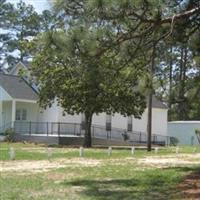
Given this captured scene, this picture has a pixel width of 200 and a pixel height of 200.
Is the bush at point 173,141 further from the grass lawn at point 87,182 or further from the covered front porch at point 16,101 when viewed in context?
the grass lawn at point 87,182

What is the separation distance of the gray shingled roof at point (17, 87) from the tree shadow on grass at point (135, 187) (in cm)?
3001

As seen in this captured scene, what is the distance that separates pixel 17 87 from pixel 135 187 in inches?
1368

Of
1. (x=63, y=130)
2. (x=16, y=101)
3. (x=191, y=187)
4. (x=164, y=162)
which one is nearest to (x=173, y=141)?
(x=63, y=130)

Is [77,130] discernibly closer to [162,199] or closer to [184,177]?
[184,177]

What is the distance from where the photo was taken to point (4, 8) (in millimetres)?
75500

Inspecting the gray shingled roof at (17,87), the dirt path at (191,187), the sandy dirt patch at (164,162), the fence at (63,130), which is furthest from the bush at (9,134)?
the dirt path at (191,187)

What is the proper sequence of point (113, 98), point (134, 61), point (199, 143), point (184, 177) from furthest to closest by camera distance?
point (199, 143) < point (113, 98) < point (184, 177) < point (134, 61)

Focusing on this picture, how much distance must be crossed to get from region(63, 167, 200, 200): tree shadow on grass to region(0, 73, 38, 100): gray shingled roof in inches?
1181

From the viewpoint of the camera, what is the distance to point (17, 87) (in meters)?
49.0

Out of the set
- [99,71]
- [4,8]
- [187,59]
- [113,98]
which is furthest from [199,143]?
[99,71]

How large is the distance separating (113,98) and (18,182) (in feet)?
77.8

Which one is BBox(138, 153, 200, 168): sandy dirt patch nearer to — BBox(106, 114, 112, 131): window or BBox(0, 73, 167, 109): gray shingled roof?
BBox(0, 73, 167, 109): gray shingled roof

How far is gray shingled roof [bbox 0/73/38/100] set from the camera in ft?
156

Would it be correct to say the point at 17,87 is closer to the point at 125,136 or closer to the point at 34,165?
the point at 125,136
